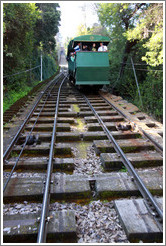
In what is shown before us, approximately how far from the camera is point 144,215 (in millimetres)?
2480

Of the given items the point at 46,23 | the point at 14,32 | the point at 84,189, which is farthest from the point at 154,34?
the point at 46,23

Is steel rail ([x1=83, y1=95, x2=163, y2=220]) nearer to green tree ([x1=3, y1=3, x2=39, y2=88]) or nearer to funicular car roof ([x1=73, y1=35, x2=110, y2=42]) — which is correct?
funicular car roof ([x1=73, y1=35, x2=110, y2=42])

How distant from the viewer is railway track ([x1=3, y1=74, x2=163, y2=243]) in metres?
2.29

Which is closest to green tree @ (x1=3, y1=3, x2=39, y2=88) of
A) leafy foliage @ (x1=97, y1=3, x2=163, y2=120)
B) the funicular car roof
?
the funicular car roof

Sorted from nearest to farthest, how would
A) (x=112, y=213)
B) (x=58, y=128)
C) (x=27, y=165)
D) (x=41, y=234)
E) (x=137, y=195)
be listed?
(x=41, y=234) < (x=112, y=213) < (x=137, y=195) < (x=27, y=165) < (x=58, y=128)

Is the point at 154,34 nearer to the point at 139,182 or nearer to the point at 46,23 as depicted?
the point at 139,182

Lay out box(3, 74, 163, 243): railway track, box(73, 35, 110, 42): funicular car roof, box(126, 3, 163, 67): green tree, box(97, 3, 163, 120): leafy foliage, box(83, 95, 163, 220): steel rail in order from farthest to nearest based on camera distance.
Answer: box(73, 35, 110, 42): funicular car roof < box(97, 3, 163, 120): leafy foliage < box(126, 3, 163, 67): green tree < box(83, 95, 163, 220): steel rail < box(3, 74, 163, 243): railway track

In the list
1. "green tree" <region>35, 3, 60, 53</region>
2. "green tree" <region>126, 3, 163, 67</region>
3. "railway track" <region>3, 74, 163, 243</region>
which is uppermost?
"green tree" <region>35, 3, 60, 53</region>

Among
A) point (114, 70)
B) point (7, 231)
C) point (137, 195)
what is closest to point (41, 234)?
point (7, 231)

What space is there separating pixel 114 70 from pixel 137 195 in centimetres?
1413

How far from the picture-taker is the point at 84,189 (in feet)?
9.84

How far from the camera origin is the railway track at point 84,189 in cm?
229

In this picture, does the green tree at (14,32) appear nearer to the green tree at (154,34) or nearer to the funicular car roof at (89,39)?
the funicular car roof at (89,39)

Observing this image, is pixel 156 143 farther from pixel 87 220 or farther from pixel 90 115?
pixel 90 115
